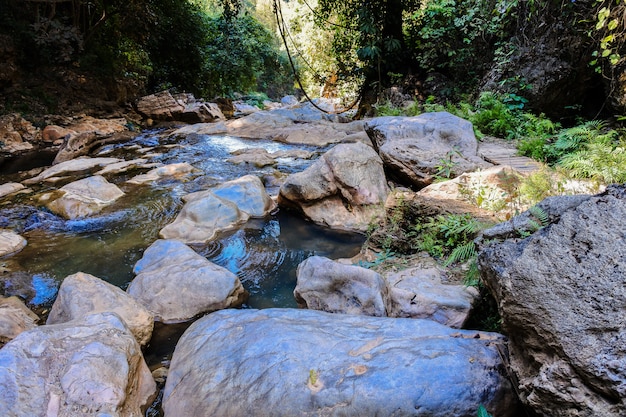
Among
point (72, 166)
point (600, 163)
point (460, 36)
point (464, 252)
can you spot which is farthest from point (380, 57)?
point (464, 252)

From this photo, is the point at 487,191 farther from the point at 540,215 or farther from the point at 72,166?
the point at 72,166

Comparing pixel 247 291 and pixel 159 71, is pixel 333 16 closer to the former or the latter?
pixel 159 71

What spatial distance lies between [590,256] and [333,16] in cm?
1381

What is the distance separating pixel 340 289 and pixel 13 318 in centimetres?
235

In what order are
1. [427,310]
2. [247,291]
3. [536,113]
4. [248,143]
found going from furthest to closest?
[248,143] < [536,113] < [247,291] < [427,310]

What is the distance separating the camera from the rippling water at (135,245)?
3510 millimetres

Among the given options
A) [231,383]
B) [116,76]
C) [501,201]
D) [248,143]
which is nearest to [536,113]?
[501,201]

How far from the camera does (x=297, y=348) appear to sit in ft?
5.92

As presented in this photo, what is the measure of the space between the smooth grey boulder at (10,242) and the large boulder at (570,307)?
4.67 meters

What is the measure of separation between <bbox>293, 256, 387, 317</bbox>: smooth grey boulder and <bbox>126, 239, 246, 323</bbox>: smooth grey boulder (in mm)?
647

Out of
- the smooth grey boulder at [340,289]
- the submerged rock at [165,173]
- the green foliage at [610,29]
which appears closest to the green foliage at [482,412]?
the smooth grey boulder at [340,289]

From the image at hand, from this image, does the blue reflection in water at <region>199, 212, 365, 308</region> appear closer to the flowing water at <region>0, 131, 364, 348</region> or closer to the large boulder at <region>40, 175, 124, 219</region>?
the flowing water at <region>0, 131, 364, 348</region>

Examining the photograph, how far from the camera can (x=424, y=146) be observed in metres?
5.09

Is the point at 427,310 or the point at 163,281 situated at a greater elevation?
the point at 427,310
